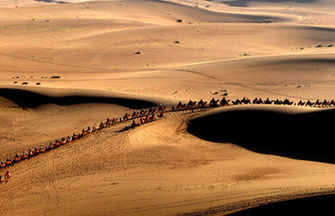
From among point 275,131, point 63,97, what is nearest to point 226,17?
point 63,97

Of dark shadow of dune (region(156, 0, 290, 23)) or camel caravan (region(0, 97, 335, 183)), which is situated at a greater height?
dark shadow of dune (region(156, 0, 290, 23))

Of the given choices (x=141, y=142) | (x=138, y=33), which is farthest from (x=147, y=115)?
(x=138, y=33)

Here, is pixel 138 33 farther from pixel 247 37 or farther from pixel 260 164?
pixel 260 164

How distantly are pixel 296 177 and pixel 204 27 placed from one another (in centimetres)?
5029

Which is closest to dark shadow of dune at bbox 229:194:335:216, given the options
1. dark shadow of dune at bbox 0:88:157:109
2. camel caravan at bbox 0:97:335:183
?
camel caravan at bbox 0:97:335:183

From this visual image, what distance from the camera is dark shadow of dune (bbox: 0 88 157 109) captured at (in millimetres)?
23016

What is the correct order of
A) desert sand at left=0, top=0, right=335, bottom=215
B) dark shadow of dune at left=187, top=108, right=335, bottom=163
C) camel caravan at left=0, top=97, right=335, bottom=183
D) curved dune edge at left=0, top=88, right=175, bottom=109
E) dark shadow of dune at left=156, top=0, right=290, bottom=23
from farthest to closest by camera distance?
dark shadow of dune at left=156, top=0, right=290, bottom=23 → curved dune edge at left=0, top=88, right=175, bottom=109 → camel caravan at left=0, top=97, right=335, bottom=183 → dark shadow of dune at left=187, top=108, right=335, bottom=163 → desert sand at left=0, top=0, right=335, bottom=215

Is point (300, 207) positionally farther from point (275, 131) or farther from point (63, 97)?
point (63, 97)

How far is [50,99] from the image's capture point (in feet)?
77.7

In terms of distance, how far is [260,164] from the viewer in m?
13.0

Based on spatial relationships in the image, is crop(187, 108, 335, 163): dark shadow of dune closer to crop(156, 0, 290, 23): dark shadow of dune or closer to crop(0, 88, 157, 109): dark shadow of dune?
crop(0, 88, 157, 109): dark shadow of dune

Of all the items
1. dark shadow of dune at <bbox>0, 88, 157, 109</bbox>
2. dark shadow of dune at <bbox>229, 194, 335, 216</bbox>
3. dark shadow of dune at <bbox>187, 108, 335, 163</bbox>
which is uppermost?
dark shadow of dune at <bbox>229, 194, 335, 216</bbox>

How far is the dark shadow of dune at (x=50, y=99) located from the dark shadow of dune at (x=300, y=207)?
15059 millimetres

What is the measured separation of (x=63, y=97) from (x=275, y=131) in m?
14.1
